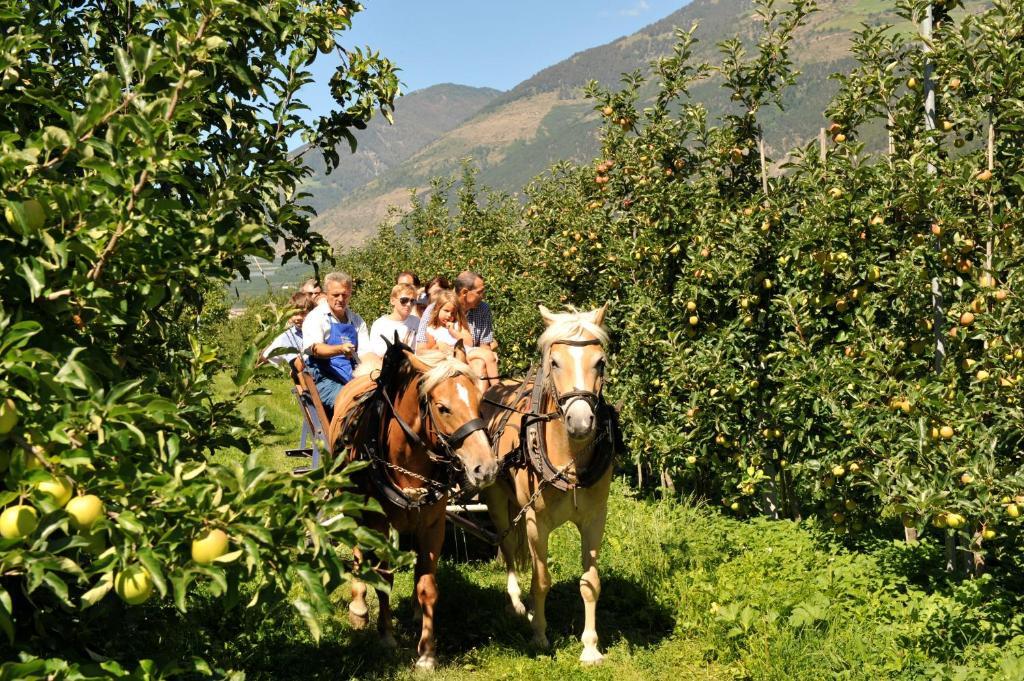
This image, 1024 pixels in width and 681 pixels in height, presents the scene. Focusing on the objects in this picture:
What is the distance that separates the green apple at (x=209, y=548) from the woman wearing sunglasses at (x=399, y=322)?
215 inches

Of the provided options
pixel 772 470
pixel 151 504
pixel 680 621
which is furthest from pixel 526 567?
pixel 151 504

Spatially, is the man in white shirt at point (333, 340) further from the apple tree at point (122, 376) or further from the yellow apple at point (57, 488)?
the yellow apple at point (57, 488)

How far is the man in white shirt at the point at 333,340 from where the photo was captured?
745 cm

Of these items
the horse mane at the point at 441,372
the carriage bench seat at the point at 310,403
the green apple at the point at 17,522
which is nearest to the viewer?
the green apple at the point at 17,522

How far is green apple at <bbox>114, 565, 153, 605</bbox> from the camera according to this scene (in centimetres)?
232

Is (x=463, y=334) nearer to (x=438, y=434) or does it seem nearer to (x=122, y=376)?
(x=438, y=434)

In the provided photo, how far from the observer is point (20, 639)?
302 centimetres

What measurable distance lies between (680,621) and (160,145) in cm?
603

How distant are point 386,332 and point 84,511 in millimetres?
5896

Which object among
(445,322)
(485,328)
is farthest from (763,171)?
(445,322)

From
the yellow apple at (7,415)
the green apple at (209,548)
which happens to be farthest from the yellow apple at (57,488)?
the green apple at (209,548)

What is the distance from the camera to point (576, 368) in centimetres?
584

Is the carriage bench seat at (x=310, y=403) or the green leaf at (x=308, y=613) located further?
the carriage bench seat at (x=310, y=403)

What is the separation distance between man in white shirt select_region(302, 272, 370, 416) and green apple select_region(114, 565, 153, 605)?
506 cm
